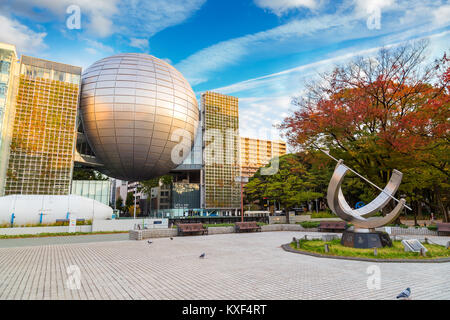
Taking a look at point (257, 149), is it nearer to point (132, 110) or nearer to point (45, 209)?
point (132, 110)

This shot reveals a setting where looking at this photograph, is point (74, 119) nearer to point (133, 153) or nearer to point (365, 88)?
point (133, 153)

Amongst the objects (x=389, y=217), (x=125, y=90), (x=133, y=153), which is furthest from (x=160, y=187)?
(x=389, y=217)

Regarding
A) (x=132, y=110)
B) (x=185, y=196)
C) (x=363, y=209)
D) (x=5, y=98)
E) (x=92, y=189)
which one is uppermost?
(x=5, y=98)

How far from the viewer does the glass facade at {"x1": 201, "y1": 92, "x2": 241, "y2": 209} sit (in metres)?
48.2

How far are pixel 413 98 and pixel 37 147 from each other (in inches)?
1437

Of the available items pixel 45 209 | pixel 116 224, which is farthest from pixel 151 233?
pixel 45 209

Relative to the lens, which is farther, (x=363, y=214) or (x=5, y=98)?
(x=5, y=98)

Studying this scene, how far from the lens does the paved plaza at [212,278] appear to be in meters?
6.08

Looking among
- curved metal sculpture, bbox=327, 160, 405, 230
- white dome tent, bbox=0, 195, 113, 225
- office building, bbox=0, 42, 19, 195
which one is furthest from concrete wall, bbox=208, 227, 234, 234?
office building, bbox=0, 42, 19, 195

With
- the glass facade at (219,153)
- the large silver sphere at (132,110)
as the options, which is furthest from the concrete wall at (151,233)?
the glass facade at (219,153)

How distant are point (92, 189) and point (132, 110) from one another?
42.5 feet

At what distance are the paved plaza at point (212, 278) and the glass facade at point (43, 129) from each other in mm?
22195

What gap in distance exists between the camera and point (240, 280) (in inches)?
288

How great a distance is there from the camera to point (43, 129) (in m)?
30.9
